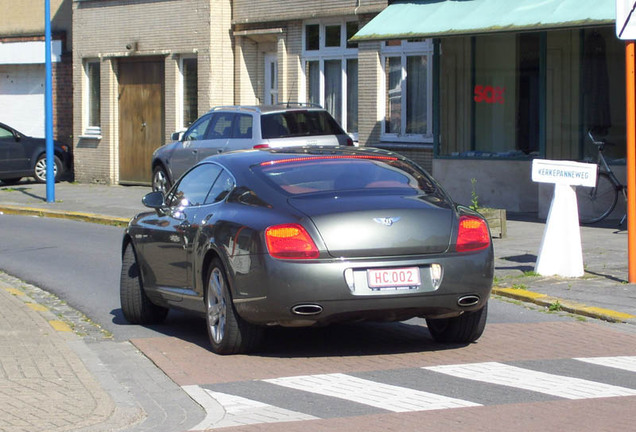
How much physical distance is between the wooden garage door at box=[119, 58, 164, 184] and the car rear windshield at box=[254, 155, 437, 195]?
19168 mm

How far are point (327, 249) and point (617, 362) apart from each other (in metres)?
2.15

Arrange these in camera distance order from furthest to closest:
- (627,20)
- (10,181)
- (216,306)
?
(10,181) < (627,20) < (216,306)

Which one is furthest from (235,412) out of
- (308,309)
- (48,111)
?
(48,111)

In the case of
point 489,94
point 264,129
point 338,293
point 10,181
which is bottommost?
point 338,293

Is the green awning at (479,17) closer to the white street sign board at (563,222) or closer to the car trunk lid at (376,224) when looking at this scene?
the white street sign board at (563,222)

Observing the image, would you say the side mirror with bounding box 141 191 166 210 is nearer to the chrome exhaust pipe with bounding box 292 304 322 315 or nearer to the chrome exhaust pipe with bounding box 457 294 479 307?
the chrome exhaust pipe with bounding box 292 304 322 315

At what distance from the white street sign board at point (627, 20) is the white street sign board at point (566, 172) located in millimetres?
1321

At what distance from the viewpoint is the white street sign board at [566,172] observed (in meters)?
11.9

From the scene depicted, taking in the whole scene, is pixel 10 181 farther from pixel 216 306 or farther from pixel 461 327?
pixel 461 327

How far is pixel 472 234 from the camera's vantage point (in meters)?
8.52

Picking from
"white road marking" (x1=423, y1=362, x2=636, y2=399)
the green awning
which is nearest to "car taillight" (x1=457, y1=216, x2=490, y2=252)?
"white road marking" (x1=423, y1=362, x2=636, y2=399)

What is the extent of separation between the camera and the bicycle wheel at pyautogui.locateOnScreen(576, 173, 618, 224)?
17.4m

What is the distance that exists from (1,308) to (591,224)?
30.6 feet

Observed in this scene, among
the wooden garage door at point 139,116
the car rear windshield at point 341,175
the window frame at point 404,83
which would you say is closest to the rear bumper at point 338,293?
the car rear windshield at point 341,175
